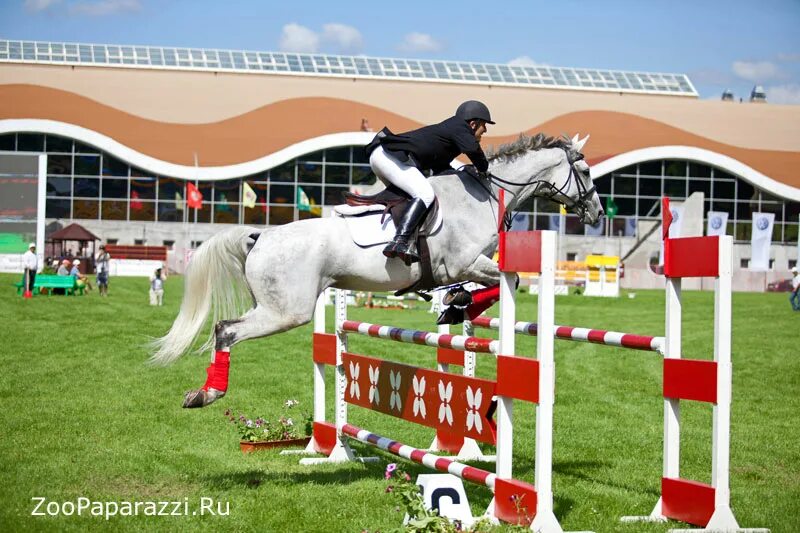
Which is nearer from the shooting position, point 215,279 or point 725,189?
point 215,279

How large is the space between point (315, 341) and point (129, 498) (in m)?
2.47

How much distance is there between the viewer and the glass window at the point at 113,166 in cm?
5241

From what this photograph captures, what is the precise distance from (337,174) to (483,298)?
154 feet

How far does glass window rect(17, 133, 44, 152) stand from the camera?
168 feet

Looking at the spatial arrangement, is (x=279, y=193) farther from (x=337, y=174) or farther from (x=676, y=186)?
(x=676, y=186)

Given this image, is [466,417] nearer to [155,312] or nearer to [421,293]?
[421,293]

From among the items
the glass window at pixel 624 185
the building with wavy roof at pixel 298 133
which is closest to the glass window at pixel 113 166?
the building with wavy roof at pixel 298 133

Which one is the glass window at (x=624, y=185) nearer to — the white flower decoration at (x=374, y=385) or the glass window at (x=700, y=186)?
the glass window at (x=700, y=186)

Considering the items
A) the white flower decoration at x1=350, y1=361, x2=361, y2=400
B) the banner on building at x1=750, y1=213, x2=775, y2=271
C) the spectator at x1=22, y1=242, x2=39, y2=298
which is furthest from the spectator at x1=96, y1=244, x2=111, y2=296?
the banner on building at x1=750, y1=213, x2=775, y2=271

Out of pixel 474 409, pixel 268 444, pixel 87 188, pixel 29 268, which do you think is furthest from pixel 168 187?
pixel 474 409

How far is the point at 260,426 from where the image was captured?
8.48 m

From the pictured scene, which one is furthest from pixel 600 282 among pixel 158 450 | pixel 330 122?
pixel 158 450

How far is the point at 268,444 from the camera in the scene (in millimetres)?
8398

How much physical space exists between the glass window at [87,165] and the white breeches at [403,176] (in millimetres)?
48222
